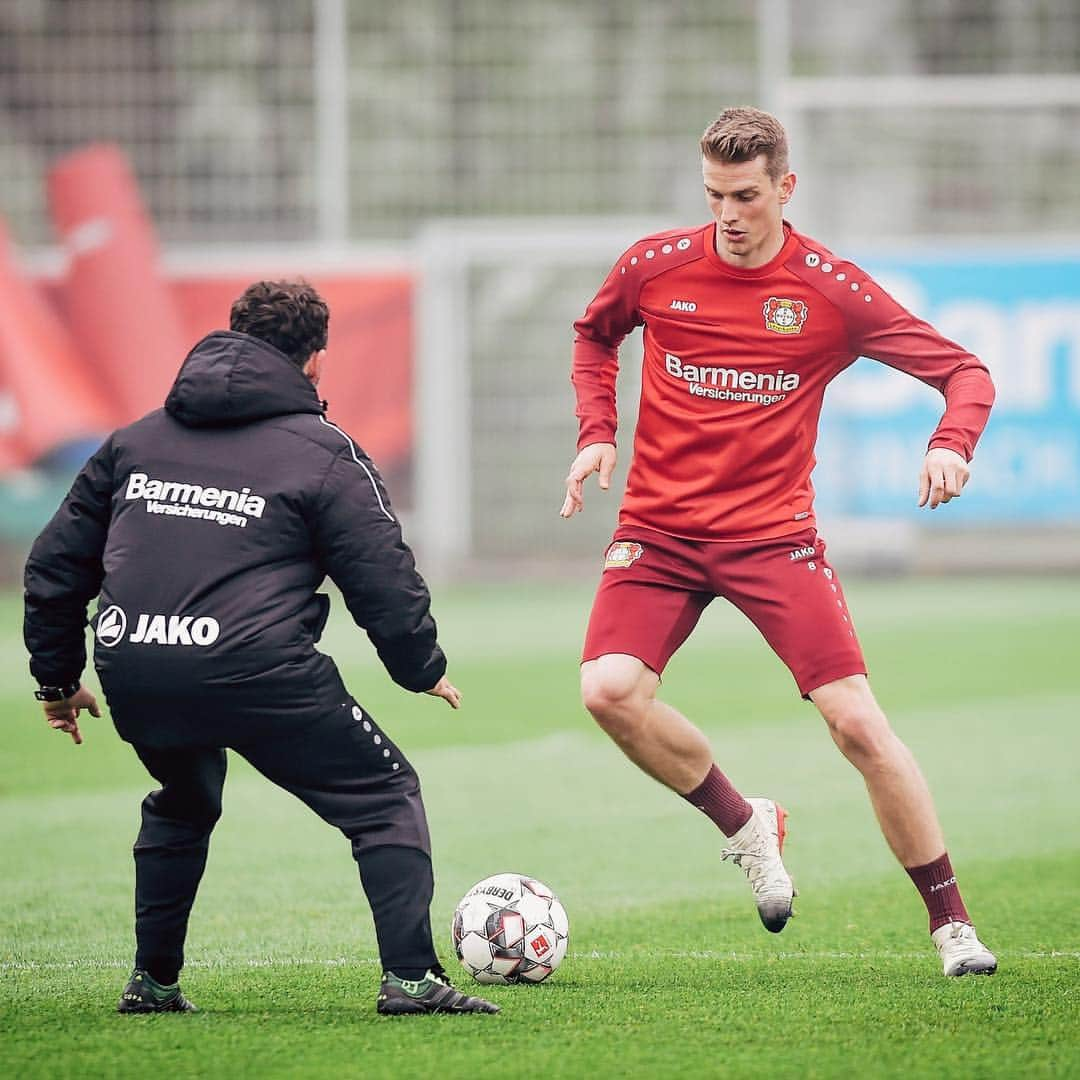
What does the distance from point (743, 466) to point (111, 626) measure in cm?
187

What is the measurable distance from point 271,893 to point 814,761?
349 centimetres

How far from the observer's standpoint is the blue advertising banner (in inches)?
750

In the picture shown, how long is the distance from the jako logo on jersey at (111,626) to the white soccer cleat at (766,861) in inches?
78.0

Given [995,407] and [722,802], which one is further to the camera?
[995,407]

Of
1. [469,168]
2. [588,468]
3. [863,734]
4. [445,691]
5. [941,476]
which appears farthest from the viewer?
[469,168]

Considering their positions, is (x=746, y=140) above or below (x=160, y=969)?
above

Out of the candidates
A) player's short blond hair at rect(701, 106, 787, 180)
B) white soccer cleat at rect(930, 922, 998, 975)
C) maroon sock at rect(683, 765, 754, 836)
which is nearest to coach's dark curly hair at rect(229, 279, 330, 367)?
player's short blond hair at rect(701, 106, 787, 180)

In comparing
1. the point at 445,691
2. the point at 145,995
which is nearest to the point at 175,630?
the point at 445,691

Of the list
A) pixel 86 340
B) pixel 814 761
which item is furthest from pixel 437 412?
pixel 814 761

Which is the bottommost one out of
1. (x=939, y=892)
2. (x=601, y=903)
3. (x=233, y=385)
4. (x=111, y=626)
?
(x=601, y=903)

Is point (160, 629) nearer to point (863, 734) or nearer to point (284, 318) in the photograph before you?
point (284, 318)

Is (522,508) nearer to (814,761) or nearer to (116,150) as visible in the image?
(116,150)

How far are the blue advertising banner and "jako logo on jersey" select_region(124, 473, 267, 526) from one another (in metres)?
15.2

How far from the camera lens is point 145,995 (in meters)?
4.57
